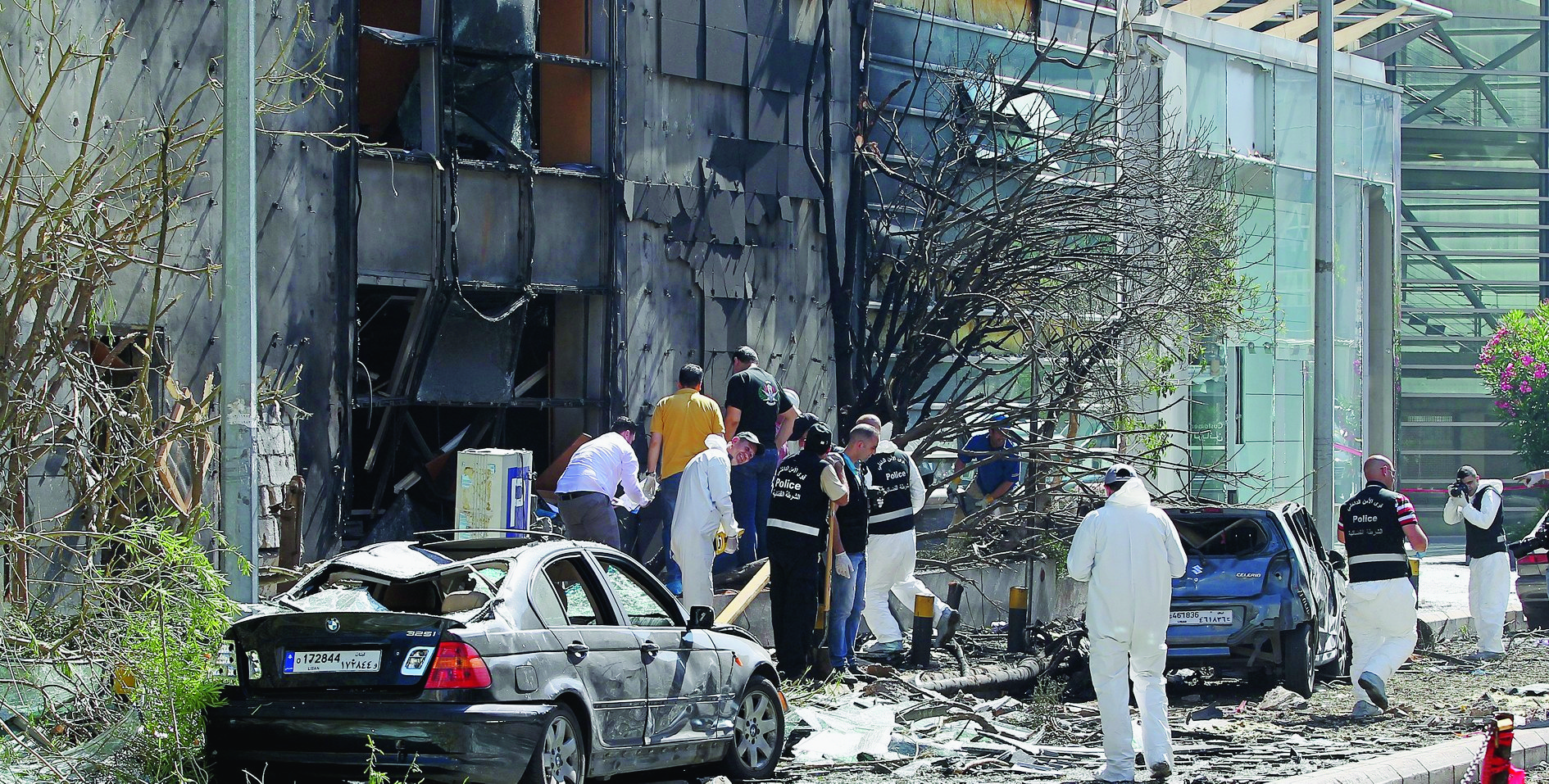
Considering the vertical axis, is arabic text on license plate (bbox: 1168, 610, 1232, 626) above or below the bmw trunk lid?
below

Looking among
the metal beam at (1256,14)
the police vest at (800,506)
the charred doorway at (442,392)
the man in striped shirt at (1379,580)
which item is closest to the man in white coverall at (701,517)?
the police vest at (800,506)

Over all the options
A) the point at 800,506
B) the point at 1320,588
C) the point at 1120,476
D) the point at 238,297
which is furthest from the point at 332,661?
the point at 1320,588

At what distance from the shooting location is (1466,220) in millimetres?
50281

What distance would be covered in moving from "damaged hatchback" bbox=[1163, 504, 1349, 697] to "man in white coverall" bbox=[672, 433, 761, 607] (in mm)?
3481

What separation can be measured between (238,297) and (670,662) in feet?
10.3

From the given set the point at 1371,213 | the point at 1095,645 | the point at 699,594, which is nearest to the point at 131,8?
the point at 699,594

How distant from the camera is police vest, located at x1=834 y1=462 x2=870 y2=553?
13.5 meters

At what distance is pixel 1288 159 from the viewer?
2897 cm

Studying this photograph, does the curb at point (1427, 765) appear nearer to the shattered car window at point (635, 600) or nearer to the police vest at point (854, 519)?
the shattered car window at point (635, 600)

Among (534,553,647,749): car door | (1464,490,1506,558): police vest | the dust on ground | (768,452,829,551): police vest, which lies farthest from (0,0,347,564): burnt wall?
(1464,490,1506,558): police vest

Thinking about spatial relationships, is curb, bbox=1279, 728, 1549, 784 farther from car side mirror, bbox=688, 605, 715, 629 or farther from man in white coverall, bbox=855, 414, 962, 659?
man in white coverall, bbox=855, 414, 962, 659

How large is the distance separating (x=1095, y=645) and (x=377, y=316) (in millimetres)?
9376

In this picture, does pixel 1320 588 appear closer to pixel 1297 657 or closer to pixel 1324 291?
pixel 1297 657

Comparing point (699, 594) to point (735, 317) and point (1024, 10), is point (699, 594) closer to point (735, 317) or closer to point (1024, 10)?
point (735, 317)
